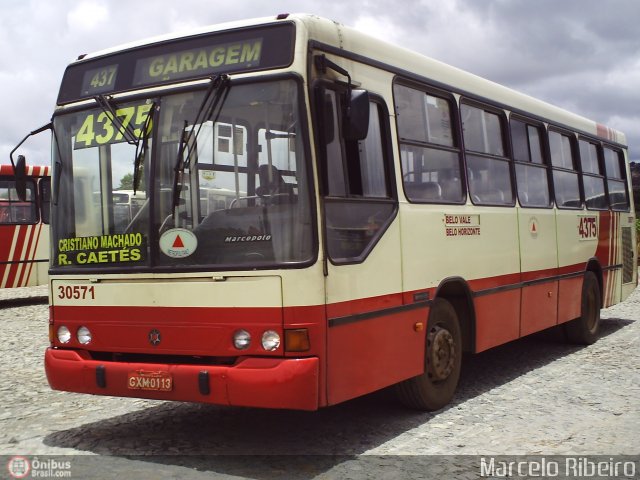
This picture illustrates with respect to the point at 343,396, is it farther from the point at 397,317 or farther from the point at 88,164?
the point at 88,164

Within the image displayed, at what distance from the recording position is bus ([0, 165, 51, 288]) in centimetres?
1842

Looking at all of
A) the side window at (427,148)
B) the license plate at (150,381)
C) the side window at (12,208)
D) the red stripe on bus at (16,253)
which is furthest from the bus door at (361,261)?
the red stripe on bus at (16,253)

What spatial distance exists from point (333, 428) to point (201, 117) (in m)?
2.67

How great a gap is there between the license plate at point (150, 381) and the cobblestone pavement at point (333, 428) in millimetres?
505

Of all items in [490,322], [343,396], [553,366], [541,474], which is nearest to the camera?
[541,474]

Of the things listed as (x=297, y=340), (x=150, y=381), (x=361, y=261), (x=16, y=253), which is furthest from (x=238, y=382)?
(x=16, y=253)

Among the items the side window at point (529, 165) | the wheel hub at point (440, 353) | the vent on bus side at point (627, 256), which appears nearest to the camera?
the wheel hub at point (440, 353)

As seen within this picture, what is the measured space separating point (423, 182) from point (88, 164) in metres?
2.72

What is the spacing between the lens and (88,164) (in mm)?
6301

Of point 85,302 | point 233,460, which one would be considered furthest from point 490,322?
point 85,302

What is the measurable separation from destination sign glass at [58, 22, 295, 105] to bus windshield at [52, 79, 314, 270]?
0.17 m

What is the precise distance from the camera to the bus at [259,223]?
5496 millimetres

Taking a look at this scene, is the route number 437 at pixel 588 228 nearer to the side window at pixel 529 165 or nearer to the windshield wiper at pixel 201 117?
the side window at pixel 529 165

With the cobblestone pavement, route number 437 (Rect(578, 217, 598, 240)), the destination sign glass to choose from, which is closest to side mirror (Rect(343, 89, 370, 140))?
the destination sign glass
